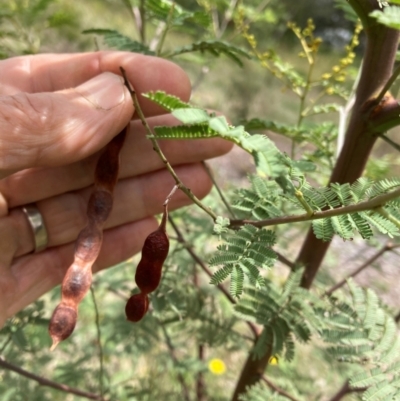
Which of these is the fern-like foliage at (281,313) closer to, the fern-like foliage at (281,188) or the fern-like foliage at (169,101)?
the fern-like foliage at (281,188)

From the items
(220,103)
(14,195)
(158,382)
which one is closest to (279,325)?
(14,195)

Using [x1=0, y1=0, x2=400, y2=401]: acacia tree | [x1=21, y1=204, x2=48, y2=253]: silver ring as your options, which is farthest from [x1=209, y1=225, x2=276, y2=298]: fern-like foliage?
[x1=21, y1=204, x2=48, y2=253]: silver ring

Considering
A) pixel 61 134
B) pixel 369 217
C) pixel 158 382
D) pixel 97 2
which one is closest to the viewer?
pixel 369 217

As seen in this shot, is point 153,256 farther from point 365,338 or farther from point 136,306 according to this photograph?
point 365,338

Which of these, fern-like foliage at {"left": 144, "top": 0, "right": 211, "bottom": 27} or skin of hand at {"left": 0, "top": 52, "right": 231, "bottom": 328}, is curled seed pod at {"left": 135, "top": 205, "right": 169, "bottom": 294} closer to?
skin of hand at {"left": 0, "top": 52, "right": 231, "bottom": 328}

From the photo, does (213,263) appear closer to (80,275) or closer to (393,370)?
(80,275)

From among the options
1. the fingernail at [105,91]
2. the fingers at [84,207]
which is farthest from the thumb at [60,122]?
the fingers at [84,207]

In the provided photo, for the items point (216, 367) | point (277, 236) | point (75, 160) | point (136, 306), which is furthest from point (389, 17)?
point (216, 367)
